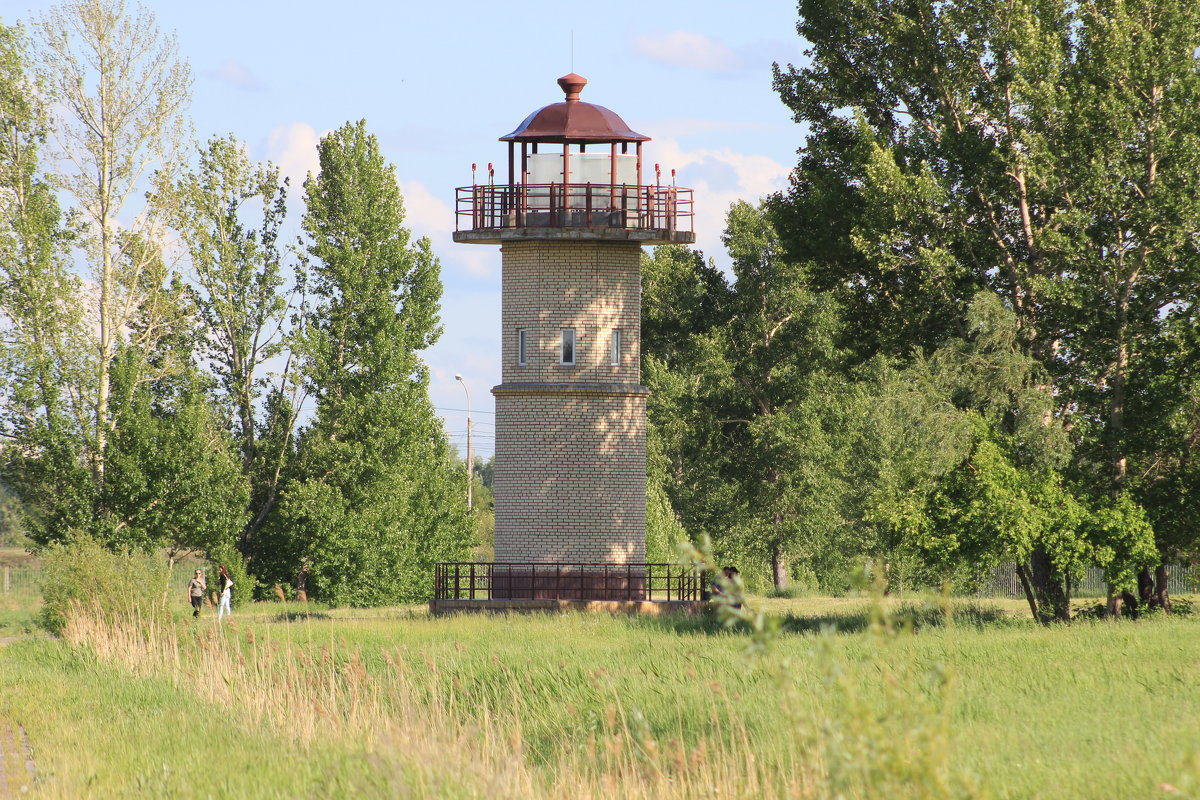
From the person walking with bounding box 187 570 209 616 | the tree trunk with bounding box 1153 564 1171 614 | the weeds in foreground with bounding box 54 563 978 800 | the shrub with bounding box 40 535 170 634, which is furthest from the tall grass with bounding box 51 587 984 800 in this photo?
the tree trunk with bounding box 1153 564 1171 614

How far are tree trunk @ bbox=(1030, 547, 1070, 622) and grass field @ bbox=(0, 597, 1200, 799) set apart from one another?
2.54 metres

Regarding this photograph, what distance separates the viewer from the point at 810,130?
3144 centimetres

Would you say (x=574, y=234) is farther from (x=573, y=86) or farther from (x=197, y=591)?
(x=197, y=591)

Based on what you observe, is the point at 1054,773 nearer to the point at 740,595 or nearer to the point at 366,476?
the point at 740,595

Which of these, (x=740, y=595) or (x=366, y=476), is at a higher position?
(x=366, y=476)

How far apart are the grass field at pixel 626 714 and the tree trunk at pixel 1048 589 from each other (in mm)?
2538

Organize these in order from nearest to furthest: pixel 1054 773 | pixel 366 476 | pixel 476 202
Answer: pixel 1054 773, pixel 476 202, pixel 366 476

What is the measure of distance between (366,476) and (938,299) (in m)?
23.4

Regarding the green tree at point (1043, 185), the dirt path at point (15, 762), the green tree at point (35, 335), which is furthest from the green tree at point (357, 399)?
the dirt path at point (15, 762)

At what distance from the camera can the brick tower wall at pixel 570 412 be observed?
31.6 meters

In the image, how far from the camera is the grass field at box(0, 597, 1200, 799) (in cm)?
934

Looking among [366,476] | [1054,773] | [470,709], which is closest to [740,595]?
[1054,773]

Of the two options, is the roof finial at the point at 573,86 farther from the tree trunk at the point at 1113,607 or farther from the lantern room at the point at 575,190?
the tree trunk at the point at 1113,607

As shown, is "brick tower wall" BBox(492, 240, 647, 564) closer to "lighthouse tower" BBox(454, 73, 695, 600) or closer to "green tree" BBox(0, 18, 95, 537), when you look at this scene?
"lighthouse tower" BBox(454, 73, 695, 600)
